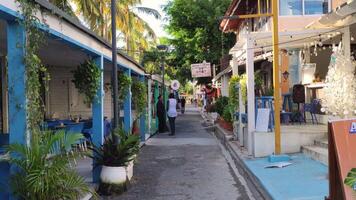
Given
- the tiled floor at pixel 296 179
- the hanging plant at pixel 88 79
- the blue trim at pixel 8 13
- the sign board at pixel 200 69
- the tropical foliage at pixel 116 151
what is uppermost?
the sign board at pixel 200 69

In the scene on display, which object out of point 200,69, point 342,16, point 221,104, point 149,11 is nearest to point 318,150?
point 342,16

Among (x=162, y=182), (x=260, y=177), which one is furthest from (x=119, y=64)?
(x=260, y=177)

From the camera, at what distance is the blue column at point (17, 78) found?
582cm

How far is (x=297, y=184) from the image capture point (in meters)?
8.70

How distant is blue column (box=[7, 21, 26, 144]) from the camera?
582cm

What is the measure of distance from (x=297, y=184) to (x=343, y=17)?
4001 mm

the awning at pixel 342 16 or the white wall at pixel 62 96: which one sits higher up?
the awning at pixel 342 16

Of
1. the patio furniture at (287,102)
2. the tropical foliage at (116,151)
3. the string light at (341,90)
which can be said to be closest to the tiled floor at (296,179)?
the string light at (341,90)

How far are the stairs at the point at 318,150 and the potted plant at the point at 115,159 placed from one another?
395 cm

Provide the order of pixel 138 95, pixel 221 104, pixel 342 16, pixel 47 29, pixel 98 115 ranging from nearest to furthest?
pixel 47 29, pixel 98 115, pixel 342 16, pixel 138 95, pixel 221 104

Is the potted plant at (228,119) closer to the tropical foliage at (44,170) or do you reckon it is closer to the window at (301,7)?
the window at (301,7)

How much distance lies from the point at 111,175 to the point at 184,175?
95.4 inches

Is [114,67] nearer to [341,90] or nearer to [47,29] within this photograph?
[47,29]

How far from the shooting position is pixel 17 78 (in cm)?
582
